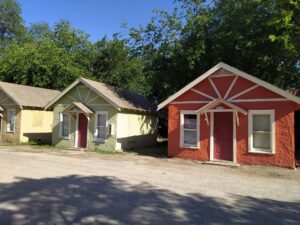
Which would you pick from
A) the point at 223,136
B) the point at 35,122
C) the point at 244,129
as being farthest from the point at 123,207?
the point at 35,122

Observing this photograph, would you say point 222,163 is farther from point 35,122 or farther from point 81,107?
point 35,122

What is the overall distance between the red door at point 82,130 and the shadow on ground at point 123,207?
11353 mm

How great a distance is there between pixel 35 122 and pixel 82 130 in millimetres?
6444

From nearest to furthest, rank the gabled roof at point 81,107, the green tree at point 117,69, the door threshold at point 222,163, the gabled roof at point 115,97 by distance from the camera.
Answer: the door threshold at point 222,163 < the gabled roof at point 115,97 < the gabled roof at point 81,107 < the green tree at point 117,69

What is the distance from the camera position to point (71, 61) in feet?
123

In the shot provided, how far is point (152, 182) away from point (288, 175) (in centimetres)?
564

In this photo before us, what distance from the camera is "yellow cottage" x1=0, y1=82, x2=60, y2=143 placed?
23.9 m

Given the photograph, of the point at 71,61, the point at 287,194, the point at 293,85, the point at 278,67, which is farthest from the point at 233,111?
the point at 71,61

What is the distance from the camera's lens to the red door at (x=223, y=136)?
→ 588 inches

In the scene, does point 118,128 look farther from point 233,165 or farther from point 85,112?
point 233,165

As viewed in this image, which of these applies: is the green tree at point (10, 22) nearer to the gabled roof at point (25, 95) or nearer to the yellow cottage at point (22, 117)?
the gabled roof at point (25, 95)

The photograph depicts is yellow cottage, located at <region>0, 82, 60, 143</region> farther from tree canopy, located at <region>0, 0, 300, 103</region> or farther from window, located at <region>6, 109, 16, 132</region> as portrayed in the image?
tree canopy, located at <region>0, 0, 300, 103</region>

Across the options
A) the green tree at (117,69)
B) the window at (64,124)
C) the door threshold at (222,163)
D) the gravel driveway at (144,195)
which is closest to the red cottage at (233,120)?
the door threshold at (222,163)

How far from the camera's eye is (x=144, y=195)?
26.6 feet
